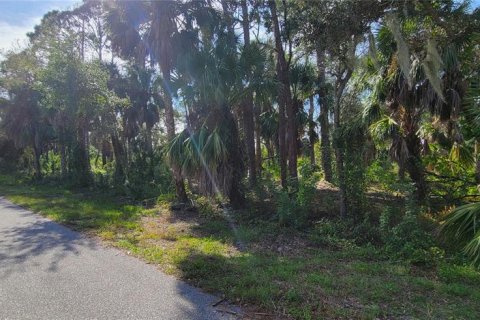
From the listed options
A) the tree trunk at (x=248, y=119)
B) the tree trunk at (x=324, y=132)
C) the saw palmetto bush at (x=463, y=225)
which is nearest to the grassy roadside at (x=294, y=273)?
the saw palmetto bush at (x=463, y=225)

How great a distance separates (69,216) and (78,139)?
12003 millimetres

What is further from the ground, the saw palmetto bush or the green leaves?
the green leaves

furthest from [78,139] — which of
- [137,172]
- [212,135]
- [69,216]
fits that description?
[212,135]

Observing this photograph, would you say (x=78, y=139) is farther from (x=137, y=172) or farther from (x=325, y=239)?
(x=325, y=239)

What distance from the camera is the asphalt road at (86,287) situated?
4082mm

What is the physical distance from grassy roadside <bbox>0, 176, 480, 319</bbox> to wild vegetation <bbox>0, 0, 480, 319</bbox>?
35 millimetres

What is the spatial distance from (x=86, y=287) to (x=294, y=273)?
2905mm

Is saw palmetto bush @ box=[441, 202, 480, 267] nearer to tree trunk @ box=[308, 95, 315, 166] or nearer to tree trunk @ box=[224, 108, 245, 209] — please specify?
tree trunk @ box=[224, 108, 245, 209]

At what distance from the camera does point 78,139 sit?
2119 cm

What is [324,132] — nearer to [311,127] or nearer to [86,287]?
[311,127]

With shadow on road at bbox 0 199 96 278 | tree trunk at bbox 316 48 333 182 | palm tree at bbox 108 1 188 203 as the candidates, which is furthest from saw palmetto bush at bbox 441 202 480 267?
palm tree at bbox 108 1 188 203

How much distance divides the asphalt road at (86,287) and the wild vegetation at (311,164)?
1.46 feet

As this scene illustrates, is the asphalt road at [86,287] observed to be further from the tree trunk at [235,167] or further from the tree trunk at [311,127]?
the tree trunk at [311,127]

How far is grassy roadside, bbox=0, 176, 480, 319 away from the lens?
13.9ft
